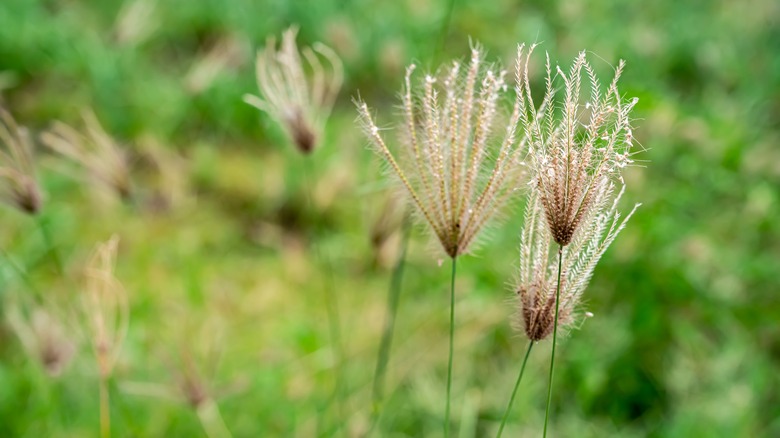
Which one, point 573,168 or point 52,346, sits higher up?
point 573,168

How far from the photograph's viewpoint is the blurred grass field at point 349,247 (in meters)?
1.70

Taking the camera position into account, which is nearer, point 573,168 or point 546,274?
point 573,168

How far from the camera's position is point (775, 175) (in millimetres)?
2260

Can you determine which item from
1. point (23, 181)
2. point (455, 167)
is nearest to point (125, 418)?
point (23, 181)

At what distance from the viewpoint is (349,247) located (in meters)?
2.28

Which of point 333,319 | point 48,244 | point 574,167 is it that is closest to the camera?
point 574,167

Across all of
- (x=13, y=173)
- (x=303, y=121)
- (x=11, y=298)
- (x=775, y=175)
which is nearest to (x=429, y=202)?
(x=303, y=121)

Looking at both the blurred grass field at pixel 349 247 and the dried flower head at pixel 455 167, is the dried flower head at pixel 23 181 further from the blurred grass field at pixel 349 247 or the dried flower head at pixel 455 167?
the dried flower head at pixel 455 167

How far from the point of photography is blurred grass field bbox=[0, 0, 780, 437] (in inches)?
66.8

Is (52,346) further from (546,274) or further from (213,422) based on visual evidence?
(546,274)

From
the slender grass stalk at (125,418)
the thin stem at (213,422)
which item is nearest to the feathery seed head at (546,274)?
the thin stem at (213,422)

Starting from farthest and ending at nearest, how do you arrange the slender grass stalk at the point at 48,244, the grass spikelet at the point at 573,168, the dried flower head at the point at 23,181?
the slender grass stalk at the point at 48,244 < the dried flower head at the point at 23,181 < the grass spikelet at the point at 573,168

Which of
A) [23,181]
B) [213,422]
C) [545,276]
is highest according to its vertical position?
[23,181]

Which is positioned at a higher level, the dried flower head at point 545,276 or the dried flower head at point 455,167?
the dried flower head at point 455,167
